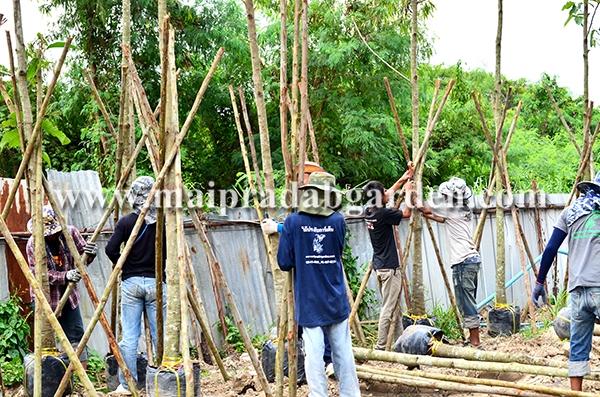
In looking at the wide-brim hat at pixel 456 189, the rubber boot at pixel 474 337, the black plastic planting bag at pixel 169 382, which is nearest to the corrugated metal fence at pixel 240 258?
the wide-brim hat at pixel 456 189

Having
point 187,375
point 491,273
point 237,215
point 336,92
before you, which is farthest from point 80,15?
point 187,375

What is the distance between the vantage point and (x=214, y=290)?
8.31 meters

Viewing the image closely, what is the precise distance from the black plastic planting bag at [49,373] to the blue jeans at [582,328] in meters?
3.48

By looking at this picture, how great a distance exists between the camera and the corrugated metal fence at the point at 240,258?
295 inches

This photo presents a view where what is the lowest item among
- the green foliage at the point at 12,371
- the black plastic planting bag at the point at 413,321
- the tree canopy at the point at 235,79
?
the green foliage at the point at 12,371

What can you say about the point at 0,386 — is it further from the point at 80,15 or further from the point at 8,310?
the point at 80,15

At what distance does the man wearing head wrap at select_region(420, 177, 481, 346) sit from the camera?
8.44 metres

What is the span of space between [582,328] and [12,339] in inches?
179

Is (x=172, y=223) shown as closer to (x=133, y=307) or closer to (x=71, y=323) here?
(x=133, y=307)

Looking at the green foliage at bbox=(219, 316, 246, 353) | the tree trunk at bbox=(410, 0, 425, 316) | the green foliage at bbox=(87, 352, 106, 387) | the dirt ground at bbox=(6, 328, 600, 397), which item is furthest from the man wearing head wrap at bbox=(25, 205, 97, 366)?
the tree trunk at bbox=(410, 0, 425, 316)

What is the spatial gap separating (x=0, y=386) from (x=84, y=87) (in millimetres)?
9458

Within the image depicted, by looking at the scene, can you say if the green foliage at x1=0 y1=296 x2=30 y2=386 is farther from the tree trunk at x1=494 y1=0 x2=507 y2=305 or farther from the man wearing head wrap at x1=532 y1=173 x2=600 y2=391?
the tree trunk at x1=494 y1=0 x2=507 y2=305

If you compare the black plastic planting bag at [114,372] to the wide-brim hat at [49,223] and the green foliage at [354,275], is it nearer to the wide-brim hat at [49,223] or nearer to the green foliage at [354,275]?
the wide-brim hat at [49,223]

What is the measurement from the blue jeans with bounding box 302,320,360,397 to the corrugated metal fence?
285 centimetres
